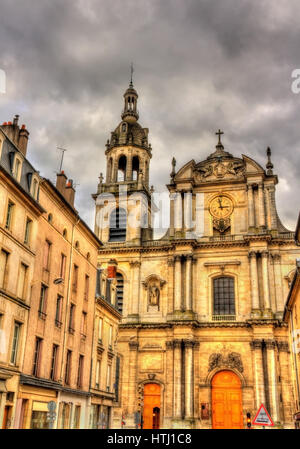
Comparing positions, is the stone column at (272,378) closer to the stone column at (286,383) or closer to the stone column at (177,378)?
the stone column at (286,383)

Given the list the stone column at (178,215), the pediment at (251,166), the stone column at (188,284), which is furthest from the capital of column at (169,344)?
the pediment at (251,166)

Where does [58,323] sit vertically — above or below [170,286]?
below

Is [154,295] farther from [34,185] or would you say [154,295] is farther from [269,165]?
[34,185]

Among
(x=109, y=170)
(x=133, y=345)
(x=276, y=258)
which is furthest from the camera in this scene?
(x=109, y=170)

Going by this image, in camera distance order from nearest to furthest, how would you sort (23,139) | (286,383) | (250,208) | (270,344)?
(23,139) < (286,383) < (270,344) < (250,208)

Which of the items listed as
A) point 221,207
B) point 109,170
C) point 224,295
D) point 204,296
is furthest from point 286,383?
point 109,170

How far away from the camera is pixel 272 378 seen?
37250 millimetres

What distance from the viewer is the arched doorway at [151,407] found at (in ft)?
130

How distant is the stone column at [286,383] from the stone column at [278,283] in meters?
2.99

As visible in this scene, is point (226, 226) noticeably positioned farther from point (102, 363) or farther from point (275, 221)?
point (102, 363)

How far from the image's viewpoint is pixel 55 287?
972 inches

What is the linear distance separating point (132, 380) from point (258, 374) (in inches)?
409

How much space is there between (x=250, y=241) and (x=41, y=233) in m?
Result: 22.7
